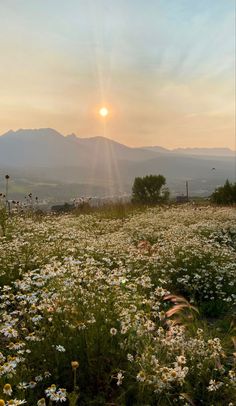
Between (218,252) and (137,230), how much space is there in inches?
185

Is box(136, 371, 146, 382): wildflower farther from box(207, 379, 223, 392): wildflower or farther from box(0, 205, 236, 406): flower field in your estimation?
box(207, 379, 223, 392): wildflower

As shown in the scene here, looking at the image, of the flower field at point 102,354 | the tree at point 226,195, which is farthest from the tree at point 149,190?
the flower field at point 102,354

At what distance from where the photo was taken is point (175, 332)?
181 inches

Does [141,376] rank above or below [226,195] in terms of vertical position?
below

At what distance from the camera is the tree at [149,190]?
31406mm

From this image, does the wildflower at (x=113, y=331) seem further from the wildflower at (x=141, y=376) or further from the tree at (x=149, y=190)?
the tree at (x=149, y=190)

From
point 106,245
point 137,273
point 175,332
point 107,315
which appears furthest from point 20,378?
point 106,245

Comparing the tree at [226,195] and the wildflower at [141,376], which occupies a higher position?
the tree at [226,195]

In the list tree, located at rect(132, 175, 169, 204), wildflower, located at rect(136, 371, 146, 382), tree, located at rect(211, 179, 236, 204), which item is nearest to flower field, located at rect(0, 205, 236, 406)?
wildflower, located at rect(136, 371, 146, 382)

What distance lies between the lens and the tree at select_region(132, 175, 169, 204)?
103 feet

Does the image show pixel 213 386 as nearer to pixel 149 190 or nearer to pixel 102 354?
pixel 102 354

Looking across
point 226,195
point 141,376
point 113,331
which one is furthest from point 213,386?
point 226,195

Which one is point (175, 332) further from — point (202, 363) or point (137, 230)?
point (137, 230)

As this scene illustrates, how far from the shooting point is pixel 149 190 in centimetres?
3170
